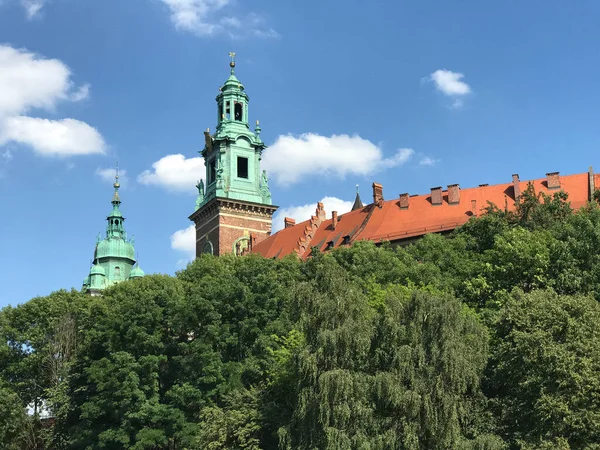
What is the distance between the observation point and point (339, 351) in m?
28.7

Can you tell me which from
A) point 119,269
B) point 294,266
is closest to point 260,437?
point 294,266

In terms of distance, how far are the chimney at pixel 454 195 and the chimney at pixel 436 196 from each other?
680 millimetres

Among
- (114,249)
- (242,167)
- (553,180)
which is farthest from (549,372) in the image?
(114,249)

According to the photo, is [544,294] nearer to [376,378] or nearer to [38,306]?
[376,378]

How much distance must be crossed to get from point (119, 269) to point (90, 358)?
232ft

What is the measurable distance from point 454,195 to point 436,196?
4.13 ft

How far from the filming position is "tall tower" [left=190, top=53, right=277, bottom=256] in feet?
246

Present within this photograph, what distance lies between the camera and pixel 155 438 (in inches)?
1515

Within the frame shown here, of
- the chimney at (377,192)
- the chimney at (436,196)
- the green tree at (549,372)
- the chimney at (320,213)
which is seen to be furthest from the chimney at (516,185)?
the green tree at (549,372)

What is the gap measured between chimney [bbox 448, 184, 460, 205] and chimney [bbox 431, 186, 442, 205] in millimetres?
680

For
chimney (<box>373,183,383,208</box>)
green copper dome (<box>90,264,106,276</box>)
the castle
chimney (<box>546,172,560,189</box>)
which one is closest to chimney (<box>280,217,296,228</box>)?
the castle

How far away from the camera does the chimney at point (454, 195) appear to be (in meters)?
58.8

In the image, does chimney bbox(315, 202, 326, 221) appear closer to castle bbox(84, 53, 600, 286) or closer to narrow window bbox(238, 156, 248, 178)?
castle bbox(84, 53, 600, 286)

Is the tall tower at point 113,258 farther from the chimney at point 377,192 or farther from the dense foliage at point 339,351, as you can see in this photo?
the dense foliage at point 339,351
